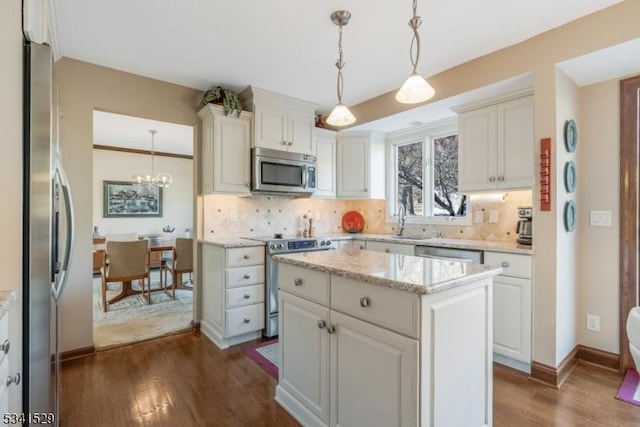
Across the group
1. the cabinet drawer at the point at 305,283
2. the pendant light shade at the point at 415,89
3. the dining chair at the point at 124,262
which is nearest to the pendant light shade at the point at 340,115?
the pendant light shade at the point at 415,89

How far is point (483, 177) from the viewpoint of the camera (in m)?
2.96

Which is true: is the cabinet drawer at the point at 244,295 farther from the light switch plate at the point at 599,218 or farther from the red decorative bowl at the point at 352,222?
the light switch plate at the point at 599,218

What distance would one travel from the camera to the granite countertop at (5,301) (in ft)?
2.90

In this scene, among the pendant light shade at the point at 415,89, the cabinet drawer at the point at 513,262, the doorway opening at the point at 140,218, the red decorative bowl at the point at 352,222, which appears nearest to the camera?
the pendant light shade at the point at 415,89

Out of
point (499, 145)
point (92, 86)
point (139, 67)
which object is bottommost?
point (499, 145)

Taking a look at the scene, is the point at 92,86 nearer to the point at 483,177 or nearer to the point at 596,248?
the point at 483,177

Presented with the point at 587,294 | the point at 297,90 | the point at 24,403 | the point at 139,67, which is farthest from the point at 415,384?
the point at 139,67

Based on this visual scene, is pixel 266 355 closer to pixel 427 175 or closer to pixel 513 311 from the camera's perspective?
pixel 513 311

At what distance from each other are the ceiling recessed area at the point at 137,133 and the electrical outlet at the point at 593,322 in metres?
4.68

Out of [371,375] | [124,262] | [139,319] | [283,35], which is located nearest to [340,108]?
[283,35]

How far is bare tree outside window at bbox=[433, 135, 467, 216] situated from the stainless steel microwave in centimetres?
145

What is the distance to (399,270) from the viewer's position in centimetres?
159

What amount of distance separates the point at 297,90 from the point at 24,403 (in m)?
3.11

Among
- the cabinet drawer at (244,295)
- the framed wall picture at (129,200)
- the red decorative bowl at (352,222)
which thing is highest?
the framed wall picture at (129,200)
